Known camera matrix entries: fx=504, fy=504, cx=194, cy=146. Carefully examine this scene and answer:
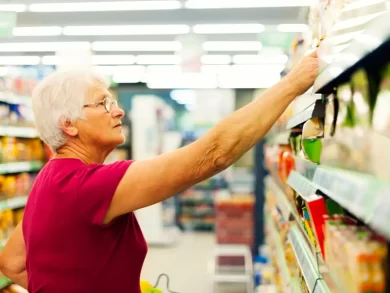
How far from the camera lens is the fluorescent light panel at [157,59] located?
46.7 feet

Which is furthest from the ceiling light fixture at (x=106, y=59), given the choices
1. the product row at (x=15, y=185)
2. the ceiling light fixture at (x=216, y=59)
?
the product row at (x=15, y=185)

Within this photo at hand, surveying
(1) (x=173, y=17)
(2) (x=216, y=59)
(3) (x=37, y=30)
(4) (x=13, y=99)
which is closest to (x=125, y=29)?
(1) (x=173, y=17)

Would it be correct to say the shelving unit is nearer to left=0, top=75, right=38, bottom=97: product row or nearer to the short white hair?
the short white hair

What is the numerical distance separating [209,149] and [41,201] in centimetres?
63

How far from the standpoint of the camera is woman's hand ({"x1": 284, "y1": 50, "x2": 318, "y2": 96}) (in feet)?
5.38

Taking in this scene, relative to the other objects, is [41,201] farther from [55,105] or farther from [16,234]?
[16,234]

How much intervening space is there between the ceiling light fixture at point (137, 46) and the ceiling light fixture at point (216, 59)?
115 cm

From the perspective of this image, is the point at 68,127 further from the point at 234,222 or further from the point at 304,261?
the point at 234,222

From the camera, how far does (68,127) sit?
187 cm

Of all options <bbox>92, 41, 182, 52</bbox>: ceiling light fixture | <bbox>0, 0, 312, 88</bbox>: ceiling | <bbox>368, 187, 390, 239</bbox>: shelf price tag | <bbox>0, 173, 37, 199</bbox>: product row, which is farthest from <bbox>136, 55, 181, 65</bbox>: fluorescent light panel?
<bbox>368, 187, 390, 239</bbox>: shelf price tag

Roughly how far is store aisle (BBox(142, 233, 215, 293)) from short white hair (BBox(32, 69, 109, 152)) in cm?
411

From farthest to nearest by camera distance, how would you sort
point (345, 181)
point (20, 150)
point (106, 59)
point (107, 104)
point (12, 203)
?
point (106, 59) → point (20, 150) → point (12, 203) → point (107, 104) → point (345, 181)

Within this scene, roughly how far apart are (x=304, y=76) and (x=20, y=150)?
413 cm

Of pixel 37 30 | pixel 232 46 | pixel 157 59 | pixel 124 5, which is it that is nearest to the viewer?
pixel 124 5
